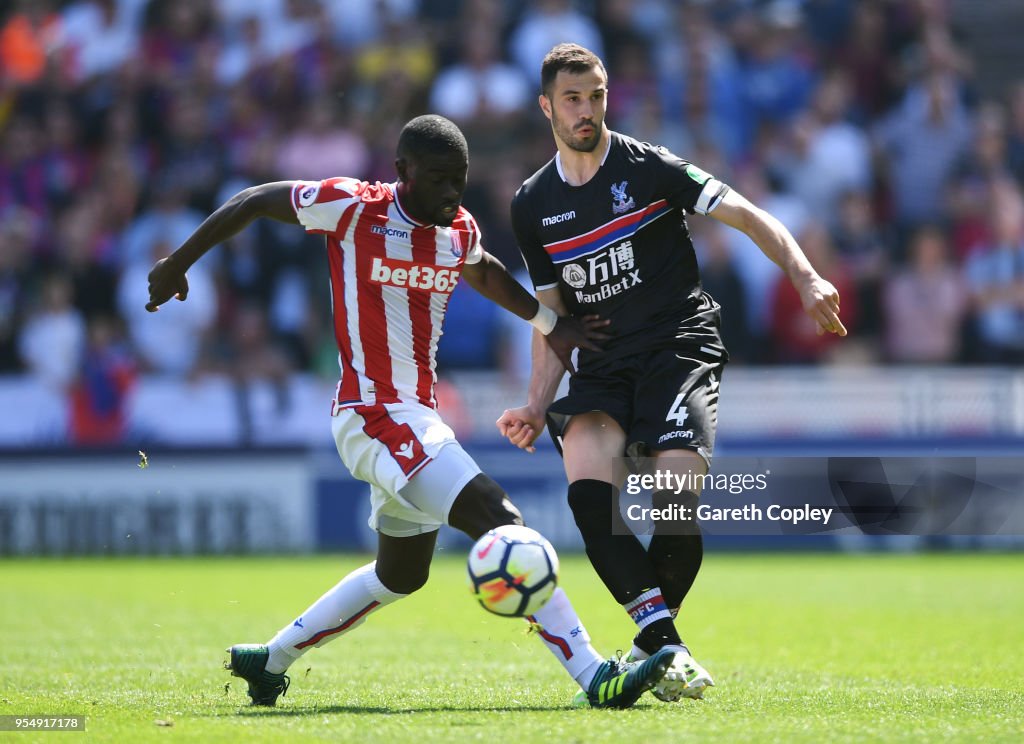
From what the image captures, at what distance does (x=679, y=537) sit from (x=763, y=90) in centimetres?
1210

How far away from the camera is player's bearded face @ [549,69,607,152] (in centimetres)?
593

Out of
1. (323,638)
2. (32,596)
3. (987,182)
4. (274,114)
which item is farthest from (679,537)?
(274,114)

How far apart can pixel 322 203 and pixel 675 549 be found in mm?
1980

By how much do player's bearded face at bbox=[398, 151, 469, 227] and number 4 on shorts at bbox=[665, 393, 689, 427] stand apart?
117 centimetres

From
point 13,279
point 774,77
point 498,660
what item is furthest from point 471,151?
point 498,660

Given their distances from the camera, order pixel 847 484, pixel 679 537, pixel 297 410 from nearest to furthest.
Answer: pixel 679 537, pixel 847 484, pixel 297 410

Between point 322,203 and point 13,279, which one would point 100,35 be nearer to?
point 13,279

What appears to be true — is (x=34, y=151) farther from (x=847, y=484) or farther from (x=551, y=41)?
(x=847, y=484)

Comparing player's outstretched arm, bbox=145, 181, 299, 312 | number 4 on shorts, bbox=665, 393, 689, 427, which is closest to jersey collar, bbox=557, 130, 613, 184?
number 4 on shorts, bbox=665, 393, 689, 427

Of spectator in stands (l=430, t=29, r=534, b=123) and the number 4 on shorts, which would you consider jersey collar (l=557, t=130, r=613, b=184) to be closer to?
the number 4 on shorts

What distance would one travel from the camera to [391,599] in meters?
5.96

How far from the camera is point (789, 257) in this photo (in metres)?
5.73

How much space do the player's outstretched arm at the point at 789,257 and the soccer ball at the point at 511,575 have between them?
140 cm

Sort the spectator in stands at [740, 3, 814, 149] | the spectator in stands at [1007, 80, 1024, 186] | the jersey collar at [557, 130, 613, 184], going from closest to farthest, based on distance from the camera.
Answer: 1. the jersey collar at [557, 130, 613, 184]
2. the spectator in stands at [1007, 80, 1024, 186]
3. the spectator in stands at [740, 3, 814, 149]
